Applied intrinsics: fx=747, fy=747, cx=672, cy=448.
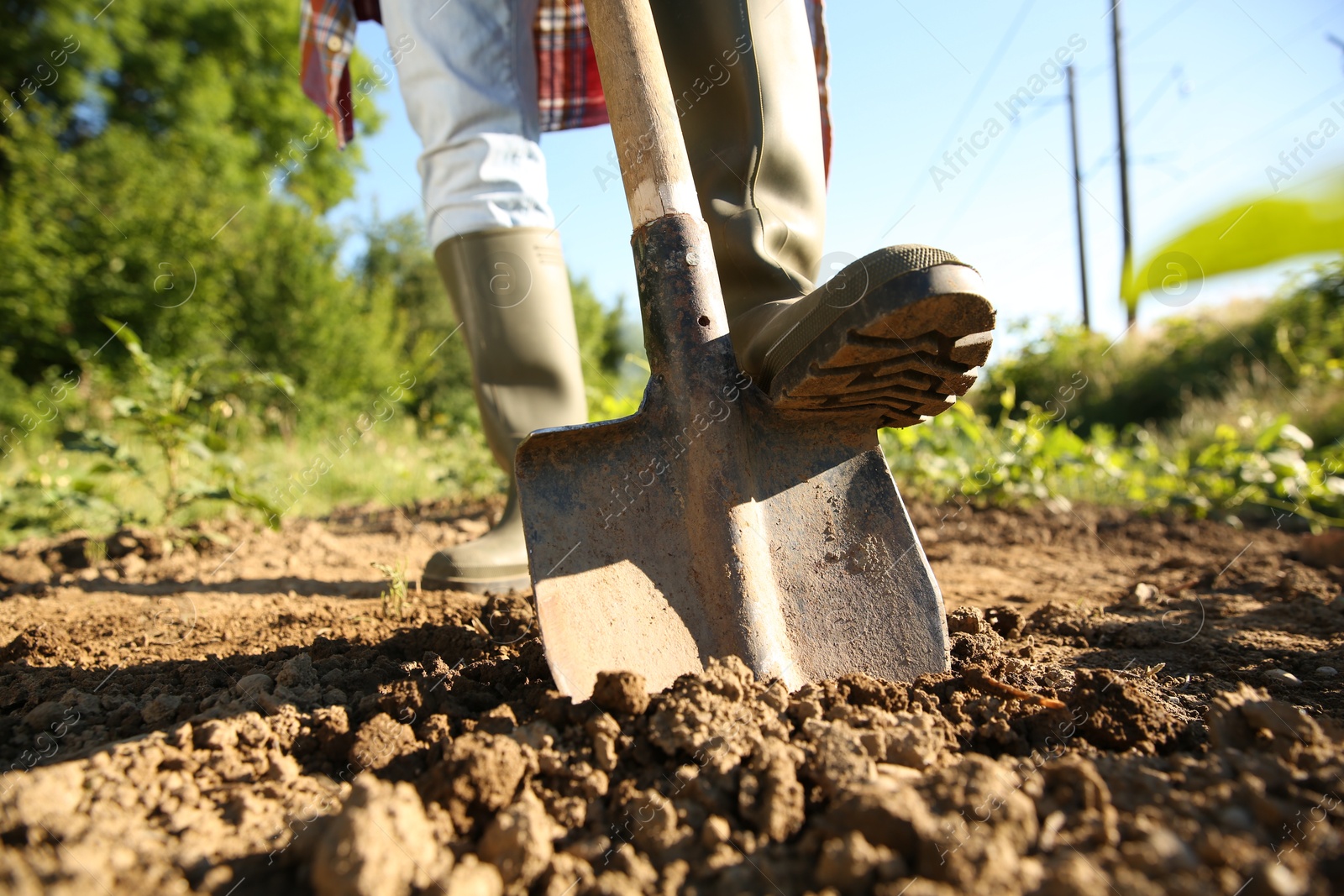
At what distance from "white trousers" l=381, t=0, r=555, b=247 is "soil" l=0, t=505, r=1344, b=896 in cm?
107

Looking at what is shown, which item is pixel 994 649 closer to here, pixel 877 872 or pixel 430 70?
pixel 877 872

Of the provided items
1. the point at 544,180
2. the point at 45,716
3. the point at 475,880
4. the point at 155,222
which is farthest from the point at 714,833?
the point at 155,222

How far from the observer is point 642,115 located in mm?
1312

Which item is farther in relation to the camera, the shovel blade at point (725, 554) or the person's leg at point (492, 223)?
the person's leg at point (492, 223)

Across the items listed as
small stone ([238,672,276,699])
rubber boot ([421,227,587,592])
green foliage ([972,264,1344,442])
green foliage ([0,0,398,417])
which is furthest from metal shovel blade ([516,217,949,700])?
green foliage ([0,0,398,417])

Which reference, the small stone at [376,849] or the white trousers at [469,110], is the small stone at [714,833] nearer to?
the small stone at [376,849]

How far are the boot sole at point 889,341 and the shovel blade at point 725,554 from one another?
0.35ft

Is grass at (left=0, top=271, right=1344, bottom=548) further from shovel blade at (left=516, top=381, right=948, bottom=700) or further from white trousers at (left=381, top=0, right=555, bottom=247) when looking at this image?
white trousers at (left=381, top=0, right=555, bottom=247)

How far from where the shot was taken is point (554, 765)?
2.93ft

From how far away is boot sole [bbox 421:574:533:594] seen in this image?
6.23 ft

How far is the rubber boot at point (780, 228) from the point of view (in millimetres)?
1159

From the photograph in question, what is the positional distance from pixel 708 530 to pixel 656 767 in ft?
1.35

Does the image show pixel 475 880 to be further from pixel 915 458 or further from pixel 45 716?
pixel 915 458

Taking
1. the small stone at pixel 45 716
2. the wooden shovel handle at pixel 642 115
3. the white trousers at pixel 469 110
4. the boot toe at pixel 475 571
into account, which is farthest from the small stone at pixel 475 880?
the white trousers at pixel 469 110
